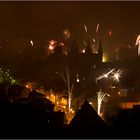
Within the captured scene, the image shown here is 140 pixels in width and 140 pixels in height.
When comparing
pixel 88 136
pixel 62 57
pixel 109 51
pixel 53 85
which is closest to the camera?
pixel 88 136

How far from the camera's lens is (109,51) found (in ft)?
209

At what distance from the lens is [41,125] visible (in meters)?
15.4

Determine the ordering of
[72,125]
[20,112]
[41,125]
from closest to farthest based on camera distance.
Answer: [72,125]
[41,125]
[20,112]

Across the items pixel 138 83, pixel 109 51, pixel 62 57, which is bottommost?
pixel 138 83

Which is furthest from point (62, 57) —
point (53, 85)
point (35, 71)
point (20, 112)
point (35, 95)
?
point (20, 112)

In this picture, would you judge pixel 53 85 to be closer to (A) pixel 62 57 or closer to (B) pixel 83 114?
(A) pixel 62 57

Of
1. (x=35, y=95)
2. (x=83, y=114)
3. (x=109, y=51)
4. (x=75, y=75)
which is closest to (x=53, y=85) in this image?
(x=75, y=75)

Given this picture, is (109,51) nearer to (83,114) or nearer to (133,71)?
(133,71)

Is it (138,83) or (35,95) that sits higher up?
(138,83)

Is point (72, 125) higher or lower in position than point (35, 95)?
lower

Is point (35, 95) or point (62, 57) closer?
point (35, 95)

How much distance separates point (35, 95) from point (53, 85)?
34.4 ft

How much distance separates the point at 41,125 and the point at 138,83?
2716 cm

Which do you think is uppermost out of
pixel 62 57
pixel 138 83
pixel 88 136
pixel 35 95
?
pixel 62 57
